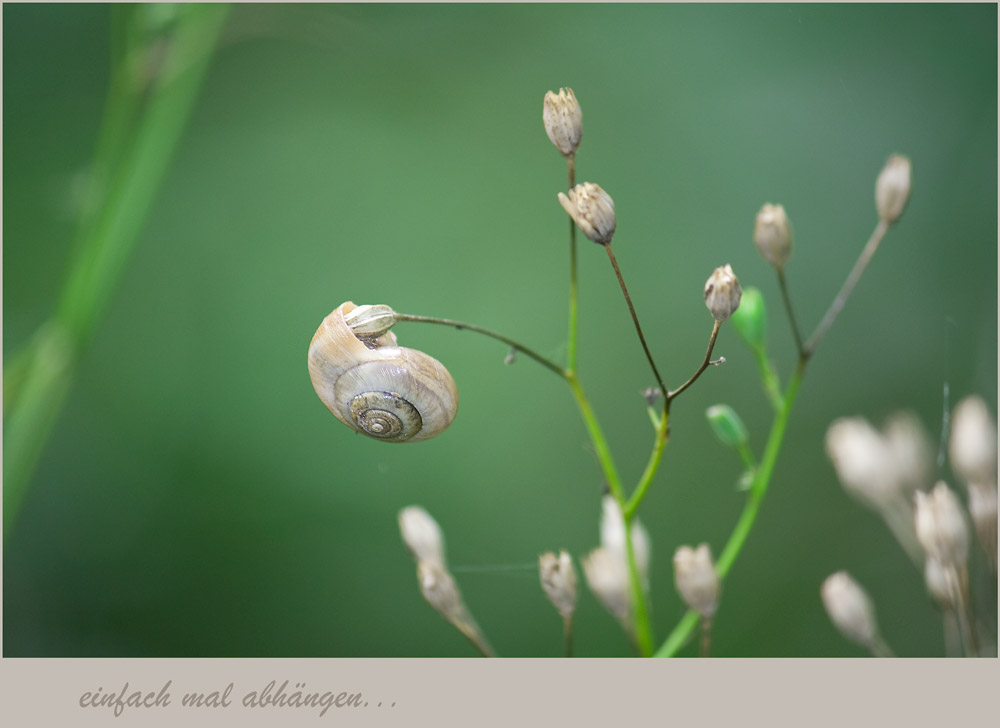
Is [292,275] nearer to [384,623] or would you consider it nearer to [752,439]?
[384,623]

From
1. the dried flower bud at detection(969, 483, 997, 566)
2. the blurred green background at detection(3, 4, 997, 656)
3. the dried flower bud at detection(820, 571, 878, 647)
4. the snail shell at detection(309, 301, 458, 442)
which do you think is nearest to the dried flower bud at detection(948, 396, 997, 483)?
the dried flower bud at detection(969, 483, 997, 566)

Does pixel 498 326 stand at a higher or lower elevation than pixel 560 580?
lower

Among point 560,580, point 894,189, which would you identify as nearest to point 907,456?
point 894,189

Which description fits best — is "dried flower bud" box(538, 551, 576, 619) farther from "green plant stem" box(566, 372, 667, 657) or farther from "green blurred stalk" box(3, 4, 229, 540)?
"green blurred stalk" box(3, 4, 229, 540)

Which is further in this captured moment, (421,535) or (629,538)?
(421,535)

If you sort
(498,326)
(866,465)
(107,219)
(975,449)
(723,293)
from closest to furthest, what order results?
(723,293) → (975,449) → (866,465) → (107,219) → (498,326)

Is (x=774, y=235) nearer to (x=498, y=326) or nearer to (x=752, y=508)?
(x=752, y=508)

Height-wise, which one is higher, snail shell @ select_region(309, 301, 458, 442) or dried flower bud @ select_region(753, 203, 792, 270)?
dried flower bud @ select_region(753, 203, 792, 270)
